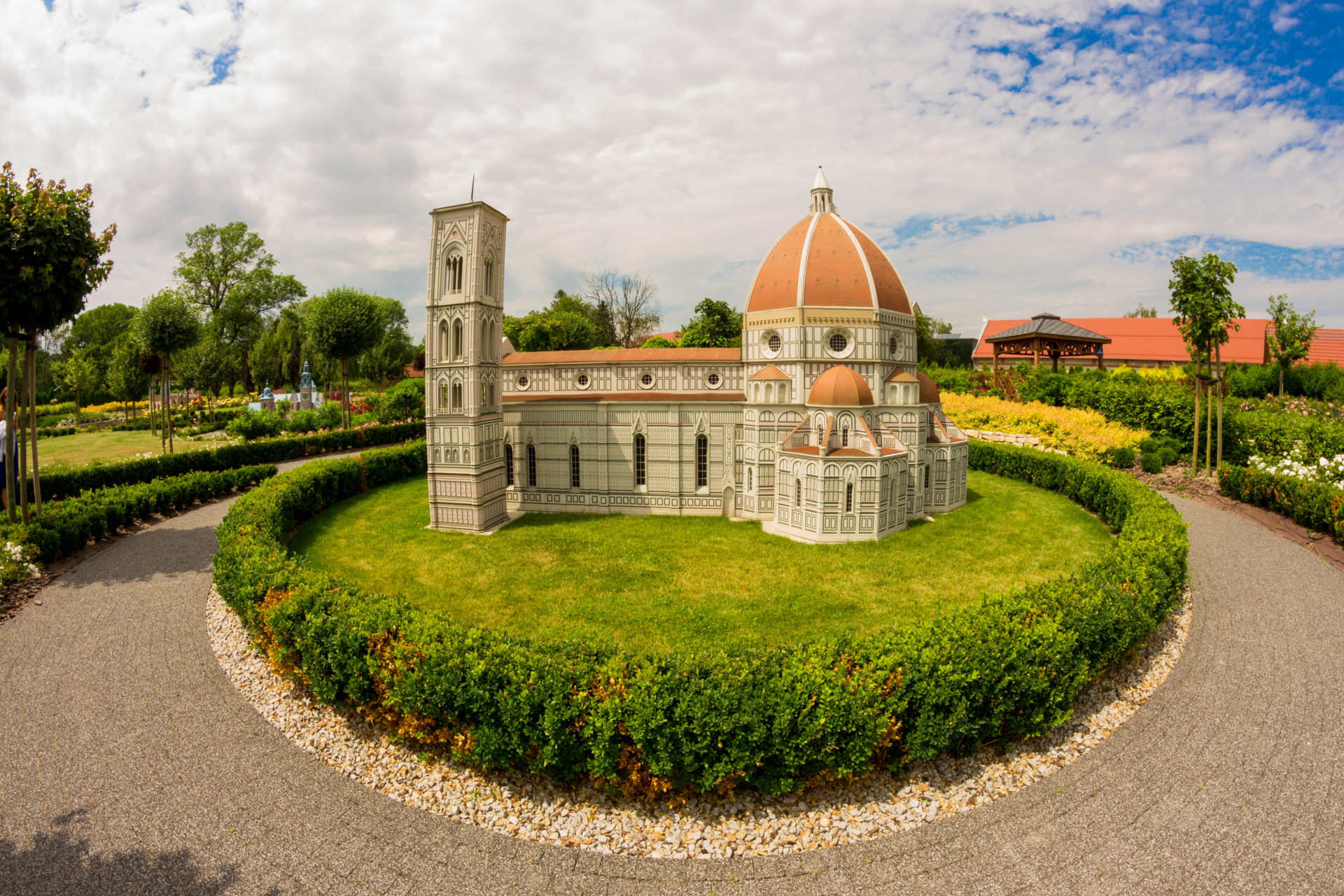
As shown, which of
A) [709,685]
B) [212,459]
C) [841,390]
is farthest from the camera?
[212,459]

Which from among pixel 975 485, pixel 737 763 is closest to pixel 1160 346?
pixel 975 485

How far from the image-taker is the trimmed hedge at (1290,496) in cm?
1964

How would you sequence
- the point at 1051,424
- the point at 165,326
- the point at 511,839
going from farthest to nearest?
the point at 1051,424
the point at 165,326
the point at 511,839

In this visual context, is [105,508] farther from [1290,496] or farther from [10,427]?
[1290,496]

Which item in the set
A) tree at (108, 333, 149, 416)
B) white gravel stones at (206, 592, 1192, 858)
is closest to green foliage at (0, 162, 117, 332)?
white gravel stones at (206, 592, 1192, 858)

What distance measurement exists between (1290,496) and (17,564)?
41.4 meters

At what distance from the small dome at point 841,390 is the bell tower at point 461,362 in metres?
12.8

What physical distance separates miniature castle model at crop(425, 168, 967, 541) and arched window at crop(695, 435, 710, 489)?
7 centimetres

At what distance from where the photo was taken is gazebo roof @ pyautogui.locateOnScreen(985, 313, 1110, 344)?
164 ft

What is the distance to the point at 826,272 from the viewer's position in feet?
76.9

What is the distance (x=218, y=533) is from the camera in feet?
53.7

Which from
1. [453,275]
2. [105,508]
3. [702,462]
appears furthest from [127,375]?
[702,462]

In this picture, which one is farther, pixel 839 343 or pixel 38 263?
pixel 839 343

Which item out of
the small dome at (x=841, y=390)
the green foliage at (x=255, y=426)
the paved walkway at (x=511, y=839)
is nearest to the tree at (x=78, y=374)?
the green foliage at (x=255, y=426)
